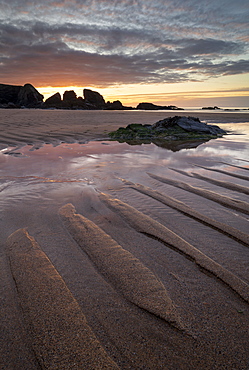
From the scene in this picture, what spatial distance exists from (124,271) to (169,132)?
10705 mm

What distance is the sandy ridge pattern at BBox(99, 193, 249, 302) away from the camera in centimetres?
177

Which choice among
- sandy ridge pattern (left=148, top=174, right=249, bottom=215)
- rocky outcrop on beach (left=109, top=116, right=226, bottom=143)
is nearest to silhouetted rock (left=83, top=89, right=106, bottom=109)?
rocky outcrop on beach (left=109, top=116, right=226, bottom=143)

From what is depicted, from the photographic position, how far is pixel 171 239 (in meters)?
2.37

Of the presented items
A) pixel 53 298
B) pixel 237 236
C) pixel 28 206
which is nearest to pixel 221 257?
pixel 237 236

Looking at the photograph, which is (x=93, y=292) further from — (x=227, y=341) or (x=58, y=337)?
(x=227, y=341)

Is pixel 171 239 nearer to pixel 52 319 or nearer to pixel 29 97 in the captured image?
pixel 52 319

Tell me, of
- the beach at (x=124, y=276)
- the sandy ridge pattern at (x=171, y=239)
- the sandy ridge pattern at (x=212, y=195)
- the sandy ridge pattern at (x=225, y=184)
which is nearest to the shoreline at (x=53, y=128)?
the sandy ridge pattern at (x=212, y=195)

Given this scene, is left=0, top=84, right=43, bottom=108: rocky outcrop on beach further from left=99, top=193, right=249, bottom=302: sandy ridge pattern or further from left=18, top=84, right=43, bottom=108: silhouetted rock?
left=99, top=193, right=249, bottom=302: sandy ridge pattern

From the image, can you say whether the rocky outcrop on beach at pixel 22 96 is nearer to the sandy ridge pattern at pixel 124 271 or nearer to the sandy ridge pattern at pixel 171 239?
the sandy ridge pattern at pixel 171 239

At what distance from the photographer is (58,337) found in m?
1.33

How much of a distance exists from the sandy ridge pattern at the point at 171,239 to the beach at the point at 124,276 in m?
0.01

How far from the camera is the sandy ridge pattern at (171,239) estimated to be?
1771 mm

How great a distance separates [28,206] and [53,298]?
1.76 meters

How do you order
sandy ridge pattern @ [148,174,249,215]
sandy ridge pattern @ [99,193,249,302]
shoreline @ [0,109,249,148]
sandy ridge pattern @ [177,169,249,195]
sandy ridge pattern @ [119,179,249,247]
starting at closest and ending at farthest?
sandy ridge pattern @ [99,193,249,302] → sandy ridge pattern @ [119,179,249,247] → sandy ridge pattern @ [148,174,249,215] → sandy ridge pattern @ [177,169,249,195] → shoreline @ [0,109,249,148]
